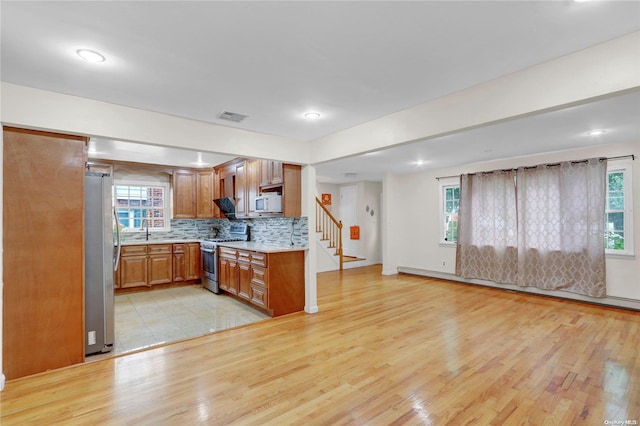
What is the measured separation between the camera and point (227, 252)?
522 centimetres

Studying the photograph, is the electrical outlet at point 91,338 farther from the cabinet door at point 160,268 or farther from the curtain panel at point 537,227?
the curtain panel at point 537,227

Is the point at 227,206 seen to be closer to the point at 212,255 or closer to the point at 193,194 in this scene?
the point at 193,194

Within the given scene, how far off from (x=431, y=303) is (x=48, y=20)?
5220 mm

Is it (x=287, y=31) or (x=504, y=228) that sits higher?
(x=287, y=31)

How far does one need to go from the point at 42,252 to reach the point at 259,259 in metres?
2.30

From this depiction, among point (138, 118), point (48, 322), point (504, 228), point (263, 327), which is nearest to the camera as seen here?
point (48, 322)

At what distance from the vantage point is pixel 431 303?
4867mm

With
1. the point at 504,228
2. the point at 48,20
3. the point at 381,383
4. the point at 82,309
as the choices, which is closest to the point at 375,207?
the point at 504,228

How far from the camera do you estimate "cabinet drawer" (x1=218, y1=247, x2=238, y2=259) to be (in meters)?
5.01

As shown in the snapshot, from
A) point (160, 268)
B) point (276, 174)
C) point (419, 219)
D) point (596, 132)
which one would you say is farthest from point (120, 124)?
point (419, 219)

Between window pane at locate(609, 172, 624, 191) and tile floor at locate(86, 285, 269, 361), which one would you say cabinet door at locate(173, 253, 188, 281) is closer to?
tile floor at locate(86, 285, 269, 361)

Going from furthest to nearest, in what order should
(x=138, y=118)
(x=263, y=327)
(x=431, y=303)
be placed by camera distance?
(x=431, y=303) → (x=263, y=327) → (x=138, y=118)

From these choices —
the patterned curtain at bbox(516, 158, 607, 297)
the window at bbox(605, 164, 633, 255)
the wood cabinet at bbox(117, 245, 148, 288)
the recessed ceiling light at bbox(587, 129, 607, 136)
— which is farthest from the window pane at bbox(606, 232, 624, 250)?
the wood cabinet at bbox(117, 245, 148, 288)

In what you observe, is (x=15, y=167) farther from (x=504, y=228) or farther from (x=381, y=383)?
(x=504, y=228)
